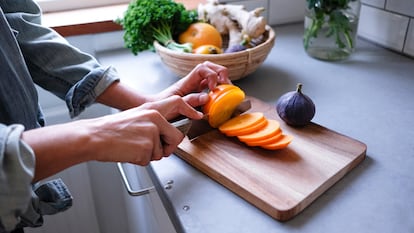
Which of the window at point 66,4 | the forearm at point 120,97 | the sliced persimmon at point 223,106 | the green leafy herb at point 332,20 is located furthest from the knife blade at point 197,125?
the window at point 66,4

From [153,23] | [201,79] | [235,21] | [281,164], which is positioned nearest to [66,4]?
[153,23]

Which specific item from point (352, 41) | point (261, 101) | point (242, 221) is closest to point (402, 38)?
point (352, 41)

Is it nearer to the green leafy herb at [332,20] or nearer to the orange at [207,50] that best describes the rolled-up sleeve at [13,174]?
the orange at [207,50]

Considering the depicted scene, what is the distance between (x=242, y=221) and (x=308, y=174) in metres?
0.13

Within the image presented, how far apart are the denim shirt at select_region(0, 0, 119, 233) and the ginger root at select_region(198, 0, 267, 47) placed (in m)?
0.34

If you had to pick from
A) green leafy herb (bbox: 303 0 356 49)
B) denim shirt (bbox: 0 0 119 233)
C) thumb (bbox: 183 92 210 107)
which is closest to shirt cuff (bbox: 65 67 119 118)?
denim shirt (bbox: 0 0 119 233)

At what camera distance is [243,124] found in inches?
26.5

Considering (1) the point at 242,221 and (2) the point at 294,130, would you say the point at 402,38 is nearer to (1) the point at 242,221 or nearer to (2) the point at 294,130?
(2) the point at 294,130

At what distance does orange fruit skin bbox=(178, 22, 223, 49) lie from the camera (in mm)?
913

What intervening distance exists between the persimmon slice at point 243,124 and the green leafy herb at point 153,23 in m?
0.27

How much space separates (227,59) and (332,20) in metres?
0.34

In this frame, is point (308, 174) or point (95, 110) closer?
point (308, 174)

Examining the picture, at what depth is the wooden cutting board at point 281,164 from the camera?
21.3 inches

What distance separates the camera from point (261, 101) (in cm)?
80
